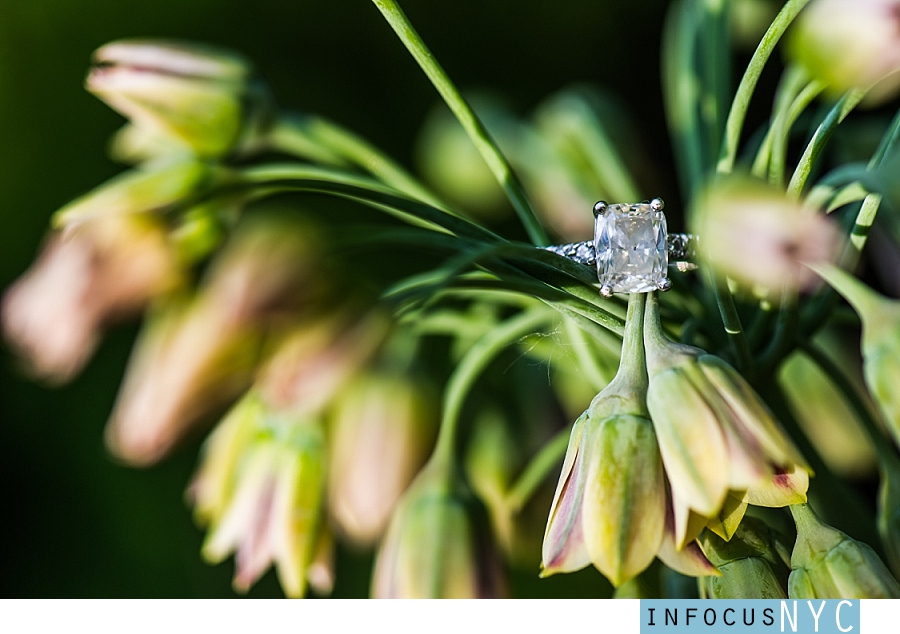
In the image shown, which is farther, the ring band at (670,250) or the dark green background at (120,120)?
the dark green background at (120,120)

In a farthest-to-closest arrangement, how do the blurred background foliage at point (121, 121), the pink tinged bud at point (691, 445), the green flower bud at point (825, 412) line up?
1. the blurred background foliage at point (121, 121)
2. the green flower bud at point (825, 412)
3. the pink tinged bud at point (691, 445)

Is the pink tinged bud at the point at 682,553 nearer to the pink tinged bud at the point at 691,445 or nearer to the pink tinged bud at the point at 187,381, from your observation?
the pink tinged bud at the point at 691,445

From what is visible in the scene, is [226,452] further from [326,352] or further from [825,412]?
[825,412]

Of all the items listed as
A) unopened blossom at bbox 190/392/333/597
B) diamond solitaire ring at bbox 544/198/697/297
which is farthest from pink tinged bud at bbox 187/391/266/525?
diamond solitaire ring at bbox 544/198/697/297

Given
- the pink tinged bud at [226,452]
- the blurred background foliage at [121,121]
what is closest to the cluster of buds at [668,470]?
the pink tinged bud at [226,452]

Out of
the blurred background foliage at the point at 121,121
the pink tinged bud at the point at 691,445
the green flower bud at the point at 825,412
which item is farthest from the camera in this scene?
the blurred background foliage at the point at 121,121

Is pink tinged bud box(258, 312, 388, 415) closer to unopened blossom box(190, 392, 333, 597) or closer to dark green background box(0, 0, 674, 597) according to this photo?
unopened blossom box(190, 392, 333, 597)
